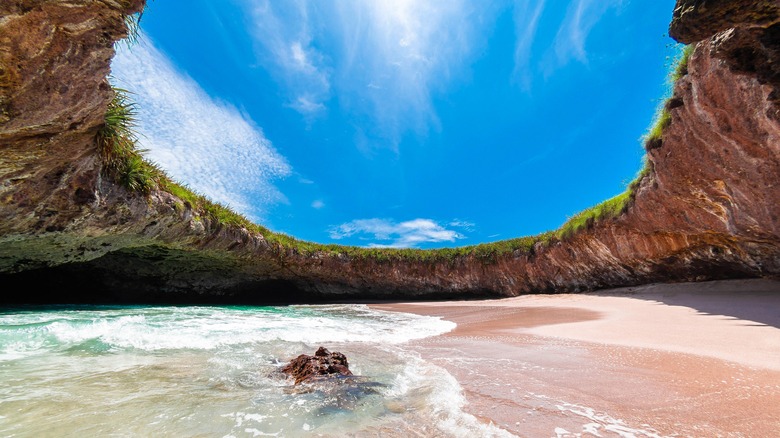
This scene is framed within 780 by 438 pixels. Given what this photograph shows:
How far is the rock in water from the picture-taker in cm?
298

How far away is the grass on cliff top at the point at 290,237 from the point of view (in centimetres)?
667

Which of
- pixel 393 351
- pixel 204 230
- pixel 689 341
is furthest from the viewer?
pixel 204 230

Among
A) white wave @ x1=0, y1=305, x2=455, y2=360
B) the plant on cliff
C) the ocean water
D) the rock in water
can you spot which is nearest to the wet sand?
the ocean water

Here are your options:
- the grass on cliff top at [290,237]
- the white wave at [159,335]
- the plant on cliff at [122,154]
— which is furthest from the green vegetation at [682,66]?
the plant on cliff at [122,154]

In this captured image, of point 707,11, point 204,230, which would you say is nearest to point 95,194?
point 204,230

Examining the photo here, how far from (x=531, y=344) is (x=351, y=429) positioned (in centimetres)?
349

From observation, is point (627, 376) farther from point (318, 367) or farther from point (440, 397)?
point (318, 367)

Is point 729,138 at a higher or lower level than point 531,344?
higher

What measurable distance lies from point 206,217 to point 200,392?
1032cm

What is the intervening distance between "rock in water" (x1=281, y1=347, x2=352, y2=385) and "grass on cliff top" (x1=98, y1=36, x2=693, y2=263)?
6.49 m

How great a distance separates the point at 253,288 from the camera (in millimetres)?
19016

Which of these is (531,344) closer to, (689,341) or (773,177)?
(689,341)

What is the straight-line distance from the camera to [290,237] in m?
18.0

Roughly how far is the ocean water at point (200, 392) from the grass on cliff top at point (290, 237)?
4130 mm
